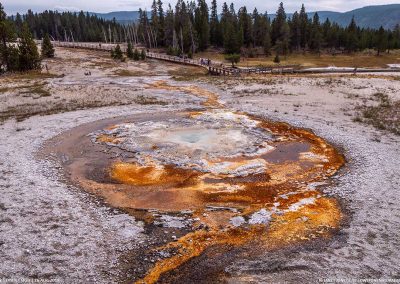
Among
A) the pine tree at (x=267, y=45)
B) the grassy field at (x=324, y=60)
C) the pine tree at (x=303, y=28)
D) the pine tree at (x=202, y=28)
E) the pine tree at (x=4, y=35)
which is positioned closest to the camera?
the pine tree at (x=4, y=35)

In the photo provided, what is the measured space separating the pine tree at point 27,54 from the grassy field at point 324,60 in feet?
123

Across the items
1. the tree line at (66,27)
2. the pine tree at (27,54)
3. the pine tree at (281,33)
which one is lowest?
the pine tree at (27,54)

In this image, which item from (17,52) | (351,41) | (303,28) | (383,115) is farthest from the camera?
(303,28)

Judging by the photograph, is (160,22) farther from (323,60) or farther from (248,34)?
(323,60)

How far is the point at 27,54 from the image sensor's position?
51.4m

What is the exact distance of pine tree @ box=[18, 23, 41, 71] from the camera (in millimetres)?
50594

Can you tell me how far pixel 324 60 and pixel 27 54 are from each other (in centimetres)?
6237

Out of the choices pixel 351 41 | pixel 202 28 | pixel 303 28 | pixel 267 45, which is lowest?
pixel 267 45

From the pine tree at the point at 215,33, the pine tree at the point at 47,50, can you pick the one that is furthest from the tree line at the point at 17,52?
the pine tree at the point at 215,33

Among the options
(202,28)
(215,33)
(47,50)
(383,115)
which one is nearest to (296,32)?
(215,33)

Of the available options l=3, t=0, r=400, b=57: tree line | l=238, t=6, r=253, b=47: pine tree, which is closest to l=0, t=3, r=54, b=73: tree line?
l=3, t=0, r=400, b=57: tree line

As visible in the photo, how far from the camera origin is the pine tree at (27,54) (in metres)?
50.6

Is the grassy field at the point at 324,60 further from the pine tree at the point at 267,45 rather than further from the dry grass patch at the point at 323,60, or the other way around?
the pine tree at the point at 267,45

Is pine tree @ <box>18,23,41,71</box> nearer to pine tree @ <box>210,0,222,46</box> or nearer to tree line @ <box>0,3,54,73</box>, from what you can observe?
tree line @ <box>0,3,54,73</box>
